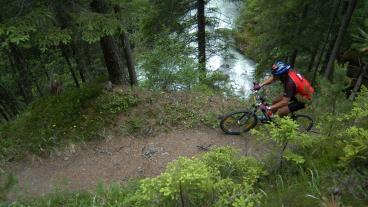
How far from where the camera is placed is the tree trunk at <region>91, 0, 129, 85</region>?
10.2 meters

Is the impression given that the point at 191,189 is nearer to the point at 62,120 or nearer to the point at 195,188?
the point at 195,188

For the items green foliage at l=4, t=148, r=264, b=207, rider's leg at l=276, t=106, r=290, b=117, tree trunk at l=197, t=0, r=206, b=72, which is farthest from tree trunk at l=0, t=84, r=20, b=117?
green foliage at l=4, t=148, r=264, b=207

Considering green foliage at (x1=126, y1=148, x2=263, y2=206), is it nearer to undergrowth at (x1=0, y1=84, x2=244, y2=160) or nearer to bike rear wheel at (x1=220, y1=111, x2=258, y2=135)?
bike rear wheel at (x1=220, y1=111, x2=258, y2=135)

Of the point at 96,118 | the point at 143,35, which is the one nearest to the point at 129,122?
the point at 96,118

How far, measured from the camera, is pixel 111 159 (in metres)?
9.46

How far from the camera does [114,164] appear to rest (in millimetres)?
9305

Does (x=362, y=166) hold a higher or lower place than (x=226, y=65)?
higher

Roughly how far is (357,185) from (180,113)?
7.56 m

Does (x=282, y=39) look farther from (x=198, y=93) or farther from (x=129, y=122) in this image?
(x=129, y=122)

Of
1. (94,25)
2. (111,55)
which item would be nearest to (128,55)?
(111,55)

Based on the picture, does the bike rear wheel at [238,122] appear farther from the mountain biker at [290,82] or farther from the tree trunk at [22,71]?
the tree trunk at [22,71]

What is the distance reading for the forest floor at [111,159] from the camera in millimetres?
8633

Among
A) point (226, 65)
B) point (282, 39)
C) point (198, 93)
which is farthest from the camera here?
point (226, 65)

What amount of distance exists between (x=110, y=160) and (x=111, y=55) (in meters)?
3.31
